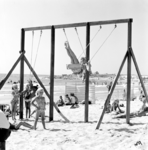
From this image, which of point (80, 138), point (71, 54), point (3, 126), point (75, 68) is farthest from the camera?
point (71, 54)

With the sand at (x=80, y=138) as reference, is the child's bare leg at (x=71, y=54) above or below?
above

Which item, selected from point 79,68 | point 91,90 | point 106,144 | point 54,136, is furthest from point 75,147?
point 91,90

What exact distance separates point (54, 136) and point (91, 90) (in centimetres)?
900

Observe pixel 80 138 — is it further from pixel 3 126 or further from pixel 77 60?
pixel 3 126

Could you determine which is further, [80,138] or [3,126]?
[80,138]

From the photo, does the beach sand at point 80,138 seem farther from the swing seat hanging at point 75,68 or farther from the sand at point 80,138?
the swing seat hanging at point 75,68

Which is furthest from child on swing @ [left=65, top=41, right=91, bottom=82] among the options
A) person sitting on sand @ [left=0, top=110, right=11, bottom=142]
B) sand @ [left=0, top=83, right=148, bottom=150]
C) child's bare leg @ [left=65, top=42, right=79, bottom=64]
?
person sitting on sand @ [left=0, top=110, right=11, bottom=142]

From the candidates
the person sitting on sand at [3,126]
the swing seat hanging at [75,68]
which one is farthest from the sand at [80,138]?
the person sitting on sand at [3,126]

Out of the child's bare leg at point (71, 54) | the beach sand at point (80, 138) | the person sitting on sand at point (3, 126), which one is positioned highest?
the child's bare leg at point (71, 54)

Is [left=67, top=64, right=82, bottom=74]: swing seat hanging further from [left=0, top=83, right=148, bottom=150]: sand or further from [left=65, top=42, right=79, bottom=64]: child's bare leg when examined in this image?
[left=0, top=83, right=148, bottom=150]: sand

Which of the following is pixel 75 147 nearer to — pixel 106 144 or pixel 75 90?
pixel 106 144

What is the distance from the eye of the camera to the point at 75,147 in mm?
4477

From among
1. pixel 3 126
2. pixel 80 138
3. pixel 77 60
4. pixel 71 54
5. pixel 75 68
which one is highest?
pixel 71 54

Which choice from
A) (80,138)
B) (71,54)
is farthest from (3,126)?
(71,54)
